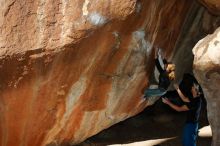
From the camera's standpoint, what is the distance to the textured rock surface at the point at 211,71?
5312 millimetres

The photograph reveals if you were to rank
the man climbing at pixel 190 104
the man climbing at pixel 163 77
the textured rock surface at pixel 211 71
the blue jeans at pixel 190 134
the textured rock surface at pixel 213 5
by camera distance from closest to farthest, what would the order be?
the textured rock surface at pixel 211 71 → the textured rock surface at pixel 213 5 → the man climbing at pixel 163 77 → the man climbing at pixel 190 104 → the blue jeans at pixel 190 134

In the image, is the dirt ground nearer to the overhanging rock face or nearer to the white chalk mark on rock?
the overhanging rock face

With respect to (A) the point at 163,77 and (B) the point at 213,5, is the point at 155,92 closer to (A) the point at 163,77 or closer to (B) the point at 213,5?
(A) the point at 163,77

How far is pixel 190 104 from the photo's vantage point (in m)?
5.93

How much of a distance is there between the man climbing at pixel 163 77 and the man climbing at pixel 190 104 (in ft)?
0.58

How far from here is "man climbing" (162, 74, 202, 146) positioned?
586 cm

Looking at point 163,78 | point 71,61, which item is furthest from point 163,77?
point 71,61

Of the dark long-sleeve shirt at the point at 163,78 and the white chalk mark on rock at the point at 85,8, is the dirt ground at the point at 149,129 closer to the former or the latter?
the dark long-sleeve shirt at the point at 163,78

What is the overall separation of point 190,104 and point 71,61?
5.83 ft

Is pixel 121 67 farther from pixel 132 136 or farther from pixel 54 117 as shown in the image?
pixel 132 136

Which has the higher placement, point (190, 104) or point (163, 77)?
point (163, 77)

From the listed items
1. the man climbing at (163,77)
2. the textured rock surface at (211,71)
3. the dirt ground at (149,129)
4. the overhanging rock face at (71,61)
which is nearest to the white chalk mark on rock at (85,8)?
the overhanging rock face at (71,61)

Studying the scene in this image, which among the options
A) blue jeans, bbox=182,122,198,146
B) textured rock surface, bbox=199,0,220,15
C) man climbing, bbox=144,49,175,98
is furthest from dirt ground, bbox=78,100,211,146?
textured rock surface, bbox=199,0,220,15

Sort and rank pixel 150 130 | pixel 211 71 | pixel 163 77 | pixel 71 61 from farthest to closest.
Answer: pixel 150 130, pixel 163 77, pixel 211 71, pixel 71 61
